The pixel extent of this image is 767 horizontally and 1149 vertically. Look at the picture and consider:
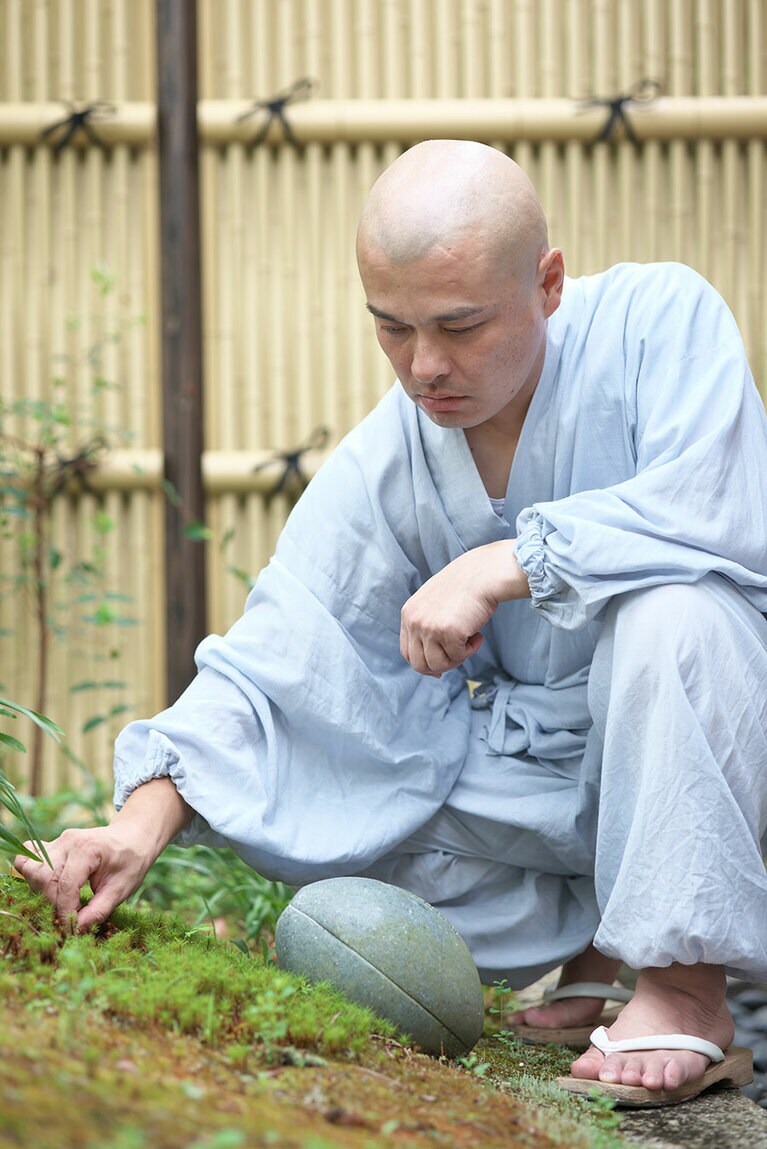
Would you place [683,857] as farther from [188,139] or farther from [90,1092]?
[188,139]

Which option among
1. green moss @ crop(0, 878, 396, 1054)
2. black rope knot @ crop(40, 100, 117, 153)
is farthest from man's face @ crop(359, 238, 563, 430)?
black rope knot @ crop(40, 100, 117, 153)

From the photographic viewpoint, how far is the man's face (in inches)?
81.7

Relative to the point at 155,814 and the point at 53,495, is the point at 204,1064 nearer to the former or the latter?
the point at 155,814

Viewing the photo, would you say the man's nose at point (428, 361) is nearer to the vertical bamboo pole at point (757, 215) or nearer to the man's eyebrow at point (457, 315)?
the man's eyebrow at point (457, 315)

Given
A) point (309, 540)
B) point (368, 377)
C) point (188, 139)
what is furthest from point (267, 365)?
point (309, 540)

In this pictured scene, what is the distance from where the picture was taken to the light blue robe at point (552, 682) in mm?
1984

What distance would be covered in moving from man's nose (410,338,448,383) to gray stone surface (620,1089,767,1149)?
117 cm

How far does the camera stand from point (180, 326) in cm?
454

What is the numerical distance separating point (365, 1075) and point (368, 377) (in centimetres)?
326

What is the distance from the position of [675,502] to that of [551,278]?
1.57 feet

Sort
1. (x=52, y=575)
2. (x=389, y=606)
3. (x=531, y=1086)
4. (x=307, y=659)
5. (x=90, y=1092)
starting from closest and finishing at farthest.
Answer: (x=90, y=1092) < (x=531, y=1086) < (x=307, y=659) < (x=389, y=606) < (x=52, y=575)

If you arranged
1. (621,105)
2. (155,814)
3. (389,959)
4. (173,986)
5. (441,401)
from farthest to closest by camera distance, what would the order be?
1. (621,105)
2. (441,401)
3. (155,814)
4. (389,959)
5. (173,986)

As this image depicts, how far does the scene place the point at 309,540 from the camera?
2480 mm

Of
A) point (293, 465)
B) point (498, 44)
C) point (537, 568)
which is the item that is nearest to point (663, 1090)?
point (537, 568)
